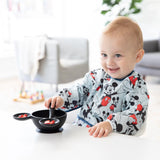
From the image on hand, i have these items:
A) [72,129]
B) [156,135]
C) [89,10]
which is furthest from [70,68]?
[72,129]

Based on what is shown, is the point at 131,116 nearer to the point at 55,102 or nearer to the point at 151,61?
the point at 55,102

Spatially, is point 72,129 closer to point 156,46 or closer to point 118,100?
point 118,100

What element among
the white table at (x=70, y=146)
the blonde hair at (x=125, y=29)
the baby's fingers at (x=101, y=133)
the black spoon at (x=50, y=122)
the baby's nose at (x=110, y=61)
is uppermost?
the blonde hair at (x=125, y=29)

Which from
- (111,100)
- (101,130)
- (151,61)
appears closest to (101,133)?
(101,130)

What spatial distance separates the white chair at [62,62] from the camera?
333 cm

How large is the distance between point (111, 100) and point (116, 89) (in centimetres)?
5

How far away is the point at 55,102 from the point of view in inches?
41.4

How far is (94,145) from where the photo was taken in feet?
2.52

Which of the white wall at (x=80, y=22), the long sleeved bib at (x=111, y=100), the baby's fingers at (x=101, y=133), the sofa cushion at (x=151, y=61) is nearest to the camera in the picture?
the baby's fingers at (x=101, y=133)

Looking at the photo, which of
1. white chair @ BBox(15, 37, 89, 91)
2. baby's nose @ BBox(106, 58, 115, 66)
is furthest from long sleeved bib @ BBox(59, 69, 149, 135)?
white chair @ BBox(15, 37, 89, 91)

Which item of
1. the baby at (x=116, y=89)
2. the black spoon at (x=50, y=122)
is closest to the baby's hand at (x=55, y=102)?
the baby at (x=116, y=89)

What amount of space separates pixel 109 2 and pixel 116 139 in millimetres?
3990

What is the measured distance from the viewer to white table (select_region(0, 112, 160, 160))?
0.70 meters

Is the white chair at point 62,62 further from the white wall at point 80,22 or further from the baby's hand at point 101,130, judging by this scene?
the baby's hand at point 101,130
